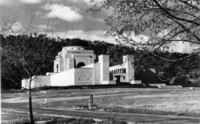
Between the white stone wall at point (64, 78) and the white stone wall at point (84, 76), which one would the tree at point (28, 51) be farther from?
the white stone wall at point (64, 78)

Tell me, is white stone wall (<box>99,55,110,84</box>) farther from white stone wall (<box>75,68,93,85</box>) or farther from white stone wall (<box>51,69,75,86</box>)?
white stone wall (<box>51,69,75,86</box>)

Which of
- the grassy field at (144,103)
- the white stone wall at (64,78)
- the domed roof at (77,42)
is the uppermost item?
Result: the domed roof at (77,42)

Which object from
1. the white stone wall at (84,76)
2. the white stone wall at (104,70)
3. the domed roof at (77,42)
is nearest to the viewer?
the white stone wall at (104,70)

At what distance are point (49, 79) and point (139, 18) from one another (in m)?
102

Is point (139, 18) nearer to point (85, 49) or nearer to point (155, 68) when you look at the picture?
point (155, 68)

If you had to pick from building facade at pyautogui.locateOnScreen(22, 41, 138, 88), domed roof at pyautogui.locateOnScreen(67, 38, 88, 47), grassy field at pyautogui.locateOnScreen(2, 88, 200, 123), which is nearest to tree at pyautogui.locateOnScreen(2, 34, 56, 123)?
grassy field at pyautogui.locateOnScreen(2, 88, 200, 123)

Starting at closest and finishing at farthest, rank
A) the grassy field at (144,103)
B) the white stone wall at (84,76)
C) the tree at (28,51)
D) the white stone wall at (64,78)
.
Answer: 1. the tree at (28,51)
2. the grassy field at (144,103)
3. the white stone wall at (84,76)
4. the white stone wall at (64,78)

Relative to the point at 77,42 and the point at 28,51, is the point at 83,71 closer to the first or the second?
the point at 77,42

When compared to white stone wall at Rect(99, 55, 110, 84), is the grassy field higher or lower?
lower

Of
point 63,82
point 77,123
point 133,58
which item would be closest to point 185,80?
point 133,58

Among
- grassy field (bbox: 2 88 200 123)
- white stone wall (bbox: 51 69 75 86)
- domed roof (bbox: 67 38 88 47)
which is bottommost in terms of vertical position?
grassy field (bbox: 2 88 200 123)

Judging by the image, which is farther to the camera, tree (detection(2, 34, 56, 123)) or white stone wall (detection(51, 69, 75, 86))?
white stone wall (detection(51, 69, 75, 86))

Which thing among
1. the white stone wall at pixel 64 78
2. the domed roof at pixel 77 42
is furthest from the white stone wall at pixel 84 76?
the domed roof at pixel 77 42

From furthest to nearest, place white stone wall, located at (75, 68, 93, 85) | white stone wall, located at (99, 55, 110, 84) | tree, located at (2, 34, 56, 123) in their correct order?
white stone wall, located at (75, 68, 93, 85), white stone wall, located at (99, 55, 110, 84), tree, located at (2, 34, 56, 123)
